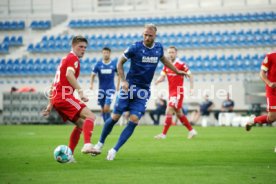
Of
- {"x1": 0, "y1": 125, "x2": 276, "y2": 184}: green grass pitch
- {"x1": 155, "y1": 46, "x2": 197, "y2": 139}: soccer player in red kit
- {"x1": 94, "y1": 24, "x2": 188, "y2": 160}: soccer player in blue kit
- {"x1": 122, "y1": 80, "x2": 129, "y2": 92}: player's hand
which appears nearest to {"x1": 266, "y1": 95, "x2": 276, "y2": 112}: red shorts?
{"x1": 0, "y1": 125, "x2": 276, "y2": 184}: green grass pitch

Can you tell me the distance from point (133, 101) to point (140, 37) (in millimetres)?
24723

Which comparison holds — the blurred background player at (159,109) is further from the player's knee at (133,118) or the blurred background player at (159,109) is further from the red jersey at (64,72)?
the red jersey at (64,72)

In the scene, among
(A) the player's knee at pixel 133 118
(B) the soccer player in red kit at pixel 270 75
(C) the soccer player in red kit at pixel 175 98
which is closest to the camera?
(A) the player's knee at pixel 133 118

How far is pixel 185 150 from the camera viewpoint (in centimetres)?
1356

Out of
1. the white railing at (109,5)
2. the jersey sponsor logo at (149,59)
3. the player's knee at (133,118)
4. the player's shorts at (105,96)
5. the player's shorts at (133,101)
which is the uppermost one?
the white railing at (109,5)

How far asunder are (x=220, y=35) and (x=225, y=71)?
265cm

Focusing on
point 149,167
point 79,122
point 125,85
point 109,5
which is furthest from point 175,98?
point 109,5

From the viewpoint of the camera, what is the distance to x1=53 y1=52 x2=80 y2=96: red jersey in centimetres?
1041

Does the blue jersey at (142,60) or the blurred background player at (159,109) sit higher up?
the blue jersey at (142,60)

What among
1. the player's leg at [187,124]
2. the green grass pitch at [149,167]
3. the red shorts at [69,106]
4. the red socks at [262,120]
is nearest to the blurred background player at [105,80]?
the player's leg at [187,124]

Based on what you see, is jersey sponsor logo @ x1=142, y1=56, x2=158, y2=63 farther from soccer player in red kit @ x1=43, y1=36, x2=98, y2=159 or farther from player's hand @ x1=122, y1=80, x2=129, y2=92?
soccer player in red kit @ x1=43, y1=36, x2=98, y2=159

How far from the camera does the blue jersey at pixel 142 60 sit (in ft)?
37.2

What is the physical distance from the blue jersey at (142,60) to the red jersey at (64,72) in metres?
1.25

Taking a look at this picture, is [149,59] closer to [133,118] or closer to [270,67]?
[133,118]
